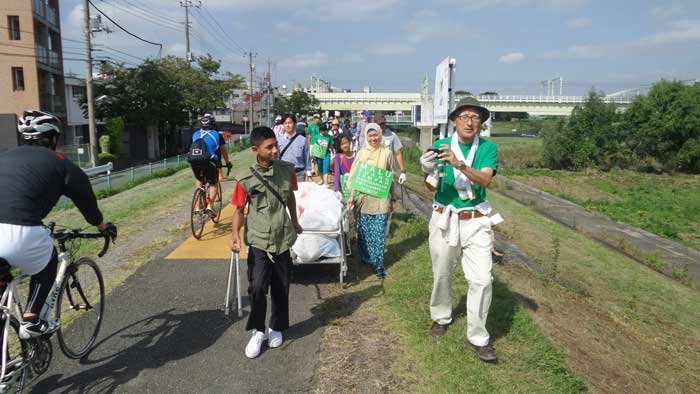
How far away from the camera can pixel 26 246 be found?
3012mm

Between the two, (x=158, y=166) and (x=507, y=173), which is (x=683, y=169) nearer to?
(x=507, y=173)

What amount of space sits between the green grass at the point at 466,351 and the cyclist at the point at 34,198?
2535mm

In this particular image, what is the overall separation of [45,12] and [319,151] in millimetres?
31953

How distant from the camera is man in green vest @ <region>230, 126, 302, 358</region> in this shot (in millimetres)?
3975

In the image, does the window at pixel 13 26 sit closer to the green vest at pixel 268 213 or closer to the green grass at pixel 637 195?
the green grass at pixel 637 195

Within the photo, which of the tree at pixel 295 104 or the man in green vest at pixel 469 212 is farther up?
the tree at pixel 295 104

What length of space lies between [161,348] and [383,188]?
9.57ft

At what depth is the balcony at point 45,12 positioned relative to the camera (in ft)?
103

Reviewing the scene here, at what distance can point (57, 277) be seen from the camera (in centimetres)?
360

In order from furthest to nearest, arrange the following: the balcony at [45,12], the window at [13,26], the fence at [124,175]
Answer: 1. the balcony at [45,12]
2. the window at [13,26]
3. the fence at [124,175]

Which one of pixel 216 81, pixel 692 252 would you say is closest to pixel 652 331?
pixel 692 252

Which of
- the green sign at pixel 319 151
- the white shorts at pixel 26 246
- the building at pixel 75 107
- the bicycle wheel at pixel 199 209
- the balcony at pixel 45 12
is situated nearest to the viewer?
the white shorts at pixel 26 246

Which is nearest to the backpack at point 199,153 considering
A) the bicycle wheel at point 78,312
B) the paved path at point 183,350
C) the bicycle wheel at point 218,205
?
the bicycle wheel at point 218,205

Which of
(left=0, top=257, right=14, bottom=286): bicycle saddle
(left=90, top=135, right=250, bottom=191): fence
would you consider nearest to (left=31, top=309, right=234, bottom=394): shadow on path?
(left=0, top=257, right=14, bottom=286): bicycle saddle
